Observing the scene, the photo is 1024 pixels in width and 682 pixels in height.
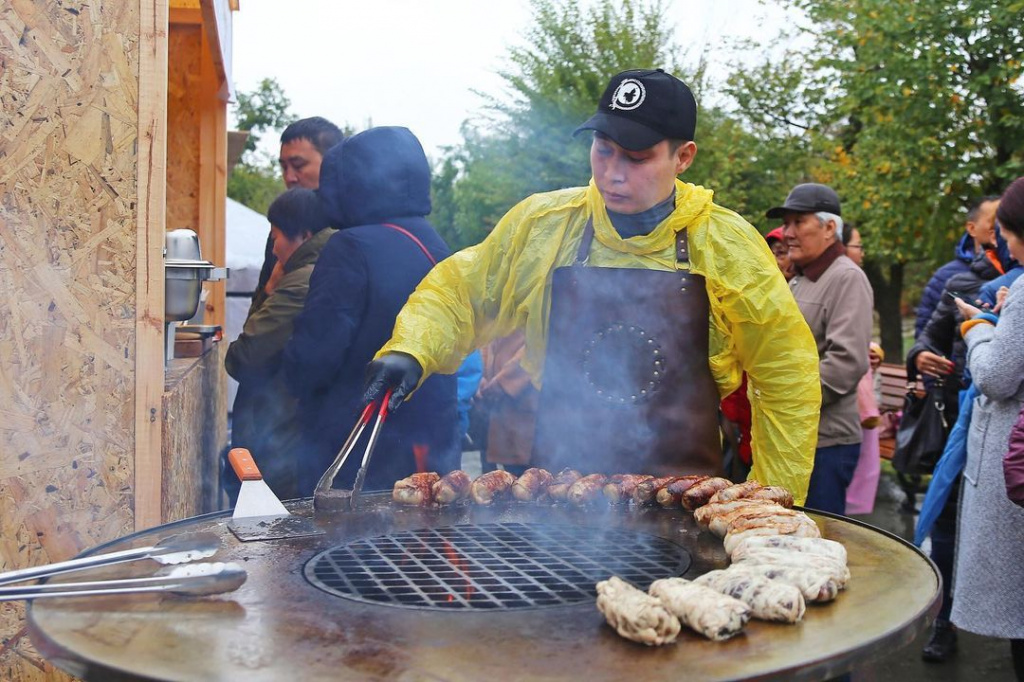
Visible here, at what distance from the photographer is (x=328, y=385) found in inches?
139

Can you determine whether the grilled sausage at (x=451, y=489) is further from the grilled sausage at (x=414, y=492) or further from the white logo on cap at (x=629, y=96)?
the white logo on cap at (x=629, y=96)

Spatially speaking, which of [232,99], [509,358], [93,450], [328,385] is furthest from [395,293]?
[232,99]

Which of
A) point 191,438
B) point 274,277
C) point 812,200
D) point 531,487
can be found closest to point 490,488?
point 531,487

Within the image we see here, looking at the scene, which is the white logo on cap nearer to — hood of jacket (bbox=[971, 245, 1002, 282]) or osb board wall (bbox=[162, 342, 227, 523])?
osb board wall (bbox=[162, 342, 227, 523])

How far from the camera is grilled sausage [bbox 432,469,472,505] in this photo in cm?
255

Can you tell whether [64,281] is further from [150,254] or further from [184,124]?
[184,124]

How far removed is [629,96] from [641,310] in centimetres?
67

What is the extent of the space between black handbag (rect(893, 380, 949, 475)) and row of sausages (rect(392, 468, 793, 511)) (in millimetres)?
3270

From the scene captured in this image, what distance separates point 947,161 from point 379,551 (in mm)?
11806

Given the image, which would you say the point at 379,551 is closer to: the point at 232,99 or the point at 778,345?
the point at 778,345

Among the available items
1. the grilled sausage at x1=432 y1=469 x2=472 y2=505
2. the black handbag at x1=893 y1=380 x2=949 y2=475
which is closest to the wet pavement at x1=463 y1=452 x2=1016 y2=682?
the black handbag at x1=893 y1=380 x2=949 y2=475

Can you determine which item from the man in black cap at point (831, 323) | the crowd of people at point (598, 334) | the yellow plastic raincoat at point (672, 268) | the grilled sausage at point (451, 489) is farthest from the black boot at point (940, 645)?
the grilled sausage at point (451, 489)

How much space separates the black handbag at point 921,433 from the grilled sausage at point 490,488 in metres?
3.53

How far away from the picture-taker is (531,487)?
8.64 ft
